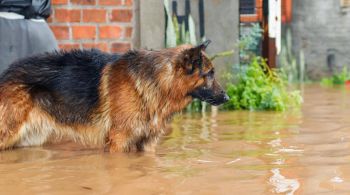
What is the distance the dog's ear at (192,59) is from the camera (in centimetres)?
481

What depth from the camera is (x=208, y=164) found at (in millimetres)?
4355

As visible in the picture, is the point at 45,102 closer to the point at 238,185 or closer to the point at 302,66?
the point at 238,185

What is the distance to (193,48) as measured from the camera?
4.83 m

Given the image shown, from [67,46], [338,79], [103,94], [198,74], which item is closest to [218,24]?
[67,46]

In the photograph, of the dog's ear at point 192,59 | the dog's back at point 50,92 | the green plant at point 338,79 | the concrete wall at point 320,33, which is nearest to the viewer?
the dog's ear at point 192,59

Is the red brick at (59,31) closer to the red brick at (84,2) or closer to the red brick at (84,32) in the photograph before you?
the red brick at (84,32)

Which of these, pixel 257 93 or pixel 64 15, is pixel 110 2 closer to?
pixel 64 15

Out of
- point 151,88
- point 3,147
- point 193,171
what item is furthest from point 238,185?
point 3,147

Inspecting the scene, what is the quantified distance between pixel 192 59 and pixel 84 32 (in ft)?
7.11

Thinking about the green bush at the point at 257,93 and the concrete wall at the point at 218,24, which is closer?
the concrete wall at the point at 218,24

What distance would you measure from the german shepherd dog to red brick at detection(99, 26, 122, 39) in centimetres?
148

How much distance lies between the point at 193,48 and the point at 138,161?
95 centimetres

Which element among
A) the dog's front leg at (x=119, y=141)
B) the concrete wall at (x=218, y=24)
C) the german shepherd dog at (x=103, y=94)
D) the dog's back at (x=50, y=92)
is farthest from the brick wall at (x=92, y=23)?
the dog's front leg at (x=119, y=141)

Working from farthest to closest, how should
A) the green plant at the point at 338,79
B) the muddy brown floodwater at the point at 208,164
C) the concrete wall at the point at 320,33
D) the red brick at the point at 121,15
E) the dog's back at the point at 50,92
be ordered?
the concrete wall at the point at 320,33, the green plant at the point at 338,79, the red brick at the point at 121,15, the dog's back at the point at 50,92, the muddy brown floodwater at the point at 208,164
